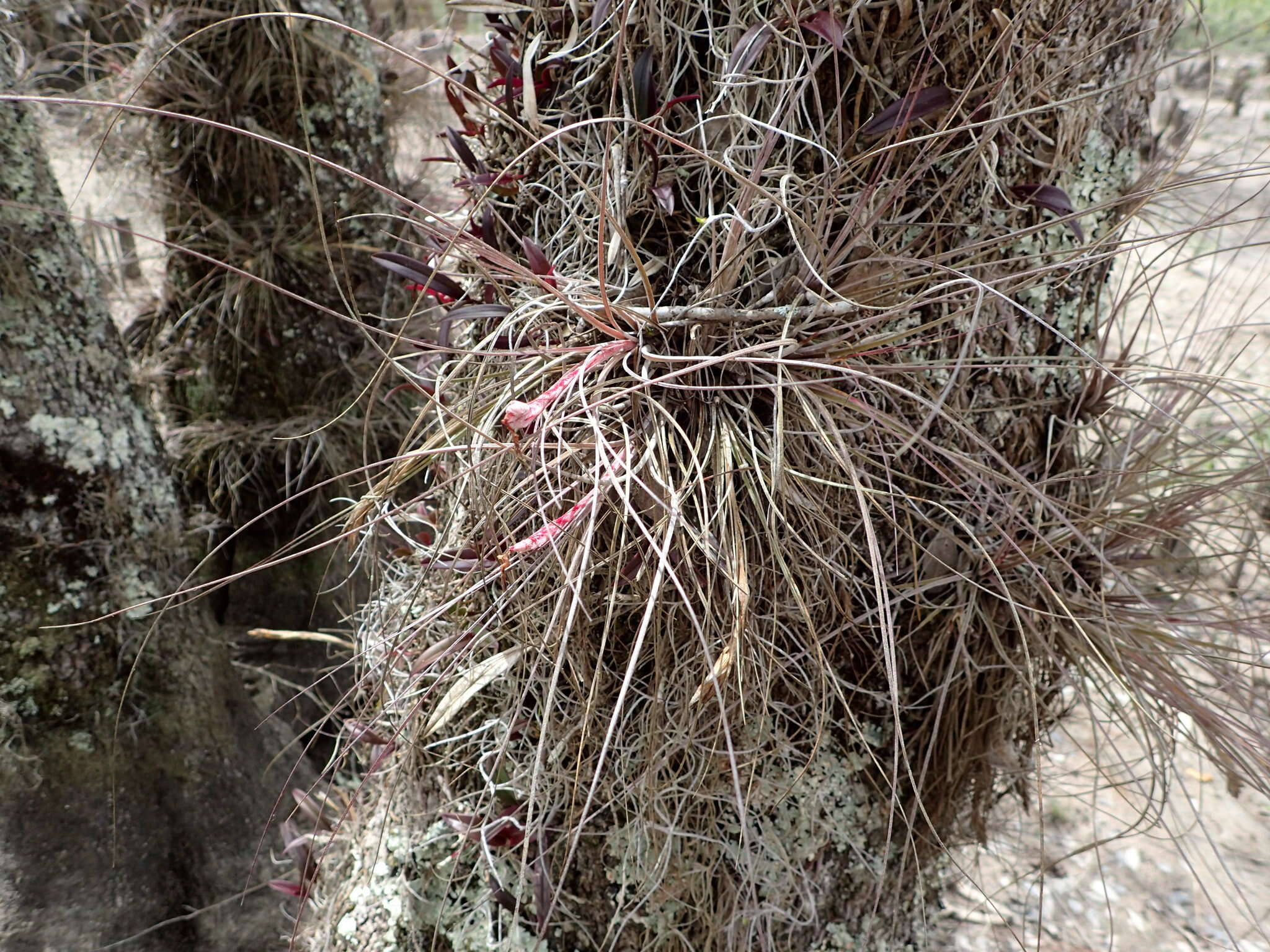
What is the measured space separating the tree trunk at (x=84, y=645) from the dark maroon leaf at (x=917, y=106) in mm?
1251

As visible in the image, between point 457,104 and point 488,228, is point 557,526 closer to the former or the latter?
point 488,228

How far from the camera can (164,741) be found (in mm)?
1614

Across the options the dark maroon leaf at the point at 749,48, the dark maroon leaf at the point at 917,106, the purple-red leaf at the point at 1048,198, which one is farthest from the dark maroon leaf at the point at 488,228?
the purple-red leaf at the point at 1048,198

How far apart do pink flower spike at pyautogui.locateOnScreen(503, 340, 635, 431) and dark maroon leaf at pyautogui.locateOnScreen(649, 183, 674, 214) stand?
0.14 metres

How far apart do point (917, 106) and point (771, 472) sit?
369 millimetres

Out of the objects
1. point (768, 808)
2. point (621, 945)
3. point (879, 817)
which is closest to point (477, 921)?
point (621, 945)

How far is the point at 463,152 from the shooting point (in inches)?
40.2

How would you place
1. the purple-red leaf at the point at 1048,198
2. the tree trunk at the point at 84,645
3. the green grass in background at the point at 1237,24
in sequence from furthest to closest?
the green grass in background at the point at 1237,24, the tree trunk at the point at 84,645, the purple-red leaf at the point at 1048,198

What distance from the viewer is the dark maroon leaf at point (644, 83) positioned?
86 centimetres

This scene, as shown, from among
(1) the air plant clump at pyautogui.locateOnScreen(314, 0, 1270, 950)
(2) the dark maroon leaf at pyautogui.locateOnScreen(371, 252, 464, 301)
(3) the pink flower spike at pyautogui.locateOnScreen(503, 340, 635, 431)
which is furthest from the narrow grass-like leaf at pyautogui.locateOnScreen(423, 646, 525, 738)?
(2) the dark maroon leaf at pyautogui.locateOnScreen(371, 252, 464, 301)

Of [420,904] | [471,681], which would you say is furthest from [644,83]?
[420,904]

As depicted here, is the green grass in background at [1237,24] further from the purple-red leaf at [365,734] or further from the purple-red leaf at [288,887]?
the purple-red leaf at [288,887]

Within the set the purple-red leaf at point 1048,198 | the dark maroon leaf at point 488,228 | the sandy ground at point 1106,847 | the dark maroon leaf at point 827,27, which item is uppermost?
the dark maroon leaf at point 827,27

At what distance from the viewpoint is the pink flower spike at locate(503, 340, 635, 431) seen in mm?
778
